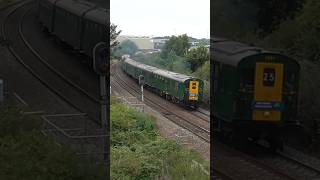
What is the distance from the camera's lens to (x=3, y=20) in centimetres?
638

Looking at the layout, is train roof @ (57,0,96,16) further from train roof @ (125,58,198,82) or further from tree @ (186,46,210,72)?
tree @ (186,46,210,72)

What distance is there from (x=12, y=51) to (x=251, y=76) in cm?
380

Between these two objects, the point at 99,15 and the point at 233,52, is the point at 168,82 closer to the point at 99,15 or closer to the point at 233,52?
the point at 233,52

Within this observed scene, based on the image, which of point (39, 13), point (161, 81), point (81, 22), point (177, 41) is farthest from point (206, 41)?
point (39, 13)

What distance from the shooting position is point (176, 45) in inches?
248

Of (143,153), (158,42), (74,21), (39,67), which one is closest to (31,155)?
(39,67)

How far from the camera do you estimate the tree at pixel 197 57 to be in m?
6.51

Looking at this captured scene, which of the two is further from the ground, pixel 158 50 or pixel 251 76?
pixel 158 50

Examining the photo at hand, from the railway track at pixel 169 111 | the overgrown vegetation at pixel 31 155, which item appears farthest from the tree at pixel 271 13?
the overgrown vegetation at pixel 31 155

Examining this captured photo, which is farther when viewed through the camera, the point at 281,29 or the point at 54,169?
the point at 281,29

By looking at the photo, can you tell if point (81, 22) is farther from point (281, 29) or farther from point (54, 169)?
point (281, 29)

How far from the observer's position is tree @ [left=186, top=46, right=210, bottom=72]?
6.51 m

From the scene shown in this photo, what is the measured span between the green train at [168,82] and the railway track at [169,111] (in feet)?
→ 0.43

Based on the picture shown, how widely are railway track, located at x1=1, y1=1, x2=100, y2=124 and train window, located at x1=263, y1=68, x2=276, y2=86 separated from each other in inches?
109
